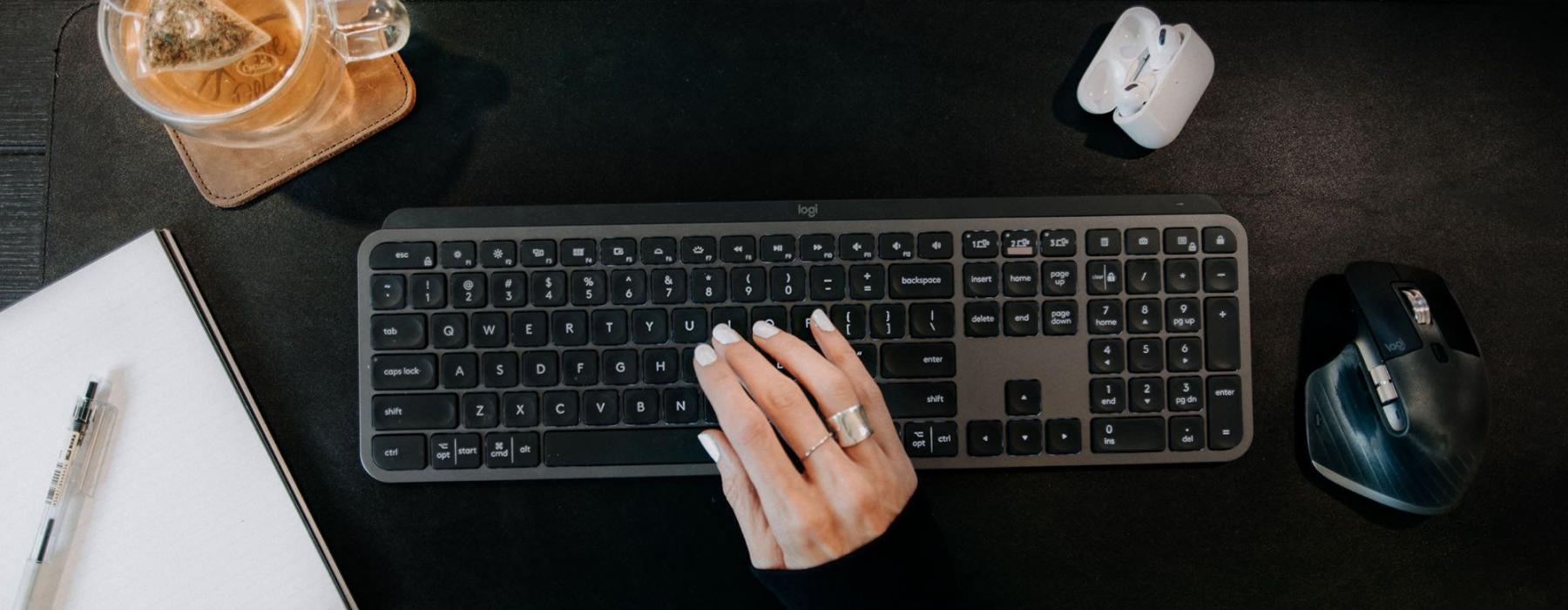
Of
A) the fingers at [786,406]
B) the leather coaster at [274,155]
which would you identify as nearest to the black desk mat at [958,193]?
the leather coaster at [274,155]

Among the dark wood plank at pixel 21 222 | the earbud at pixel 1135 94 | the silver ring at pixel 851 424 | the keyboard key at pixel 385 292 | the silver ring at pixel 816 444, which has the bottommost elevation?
the silver ring at pixel 816 444

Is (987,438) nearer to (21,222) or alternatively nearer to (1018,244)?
(1018,244)

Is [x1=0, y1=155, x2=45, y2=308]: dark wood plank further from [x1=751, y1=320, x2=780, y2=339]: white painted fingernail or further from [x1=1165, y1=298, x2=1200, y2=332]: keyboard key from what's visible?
[x1=1165, y1=298, x2=1200, y2=332]: keyboard key

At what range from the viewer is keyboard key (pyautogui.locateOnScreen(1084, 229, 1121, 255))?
27.1 inches

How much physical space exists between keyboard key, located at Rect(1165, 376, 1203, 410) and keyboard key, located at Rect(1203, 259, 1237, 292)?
3.1 inches

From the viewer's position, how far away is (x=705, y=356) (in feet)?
2.13

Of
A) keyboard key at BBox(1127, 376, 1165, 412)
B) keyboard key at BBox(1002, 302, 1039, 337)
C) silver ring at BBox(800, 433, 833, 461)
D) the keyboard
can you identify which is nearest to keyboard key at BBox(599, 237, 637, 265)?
the keyboard

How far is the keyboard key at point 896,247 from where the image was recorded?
2.27 feet

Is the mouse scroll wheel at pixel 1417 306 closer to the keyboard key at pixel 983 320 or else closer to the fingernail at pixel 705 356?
the keyboard key at pixel 983 320

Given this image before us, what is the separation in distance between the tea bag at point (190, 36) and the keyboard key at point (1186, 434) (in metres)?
0.80

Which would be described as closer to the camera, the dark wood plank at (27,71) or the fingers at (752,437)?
the fingers at (752,437)

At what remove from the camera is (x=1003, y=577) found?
0.72 meters

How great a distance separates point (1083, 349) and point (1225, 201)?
0.65 feet

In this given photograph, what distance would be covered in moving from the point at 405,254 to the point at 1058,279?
539 millimetres
